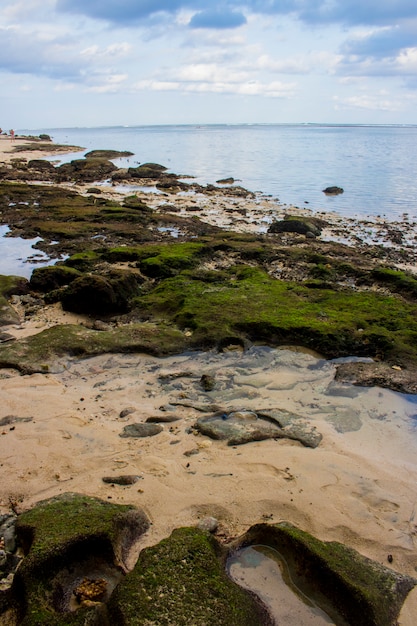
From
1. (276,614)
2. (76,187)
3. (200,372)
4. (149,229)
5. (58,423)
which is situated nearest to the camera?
(276,614)

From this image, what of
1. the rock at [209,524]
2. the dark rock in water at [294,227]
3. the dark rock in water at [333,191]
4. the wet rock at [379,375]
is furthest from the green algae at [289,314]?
the dark rock in water at [333,191]

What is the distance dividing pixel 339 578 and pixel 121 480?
224 centimetres

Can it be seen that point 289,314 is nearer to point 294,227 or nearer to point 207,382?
point 207,382

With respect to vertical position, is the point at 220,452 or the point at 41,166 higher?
the point at 41,166

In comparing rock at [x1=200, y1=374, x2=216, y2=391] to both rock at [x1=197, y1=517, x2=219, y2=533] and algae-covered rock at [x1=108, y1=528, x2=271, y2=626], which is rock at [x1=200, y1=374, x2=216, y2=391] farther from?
algae-covered rock at [x1=108, y1=528, x2=271, y2=626]

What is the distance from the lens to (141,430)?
570cm

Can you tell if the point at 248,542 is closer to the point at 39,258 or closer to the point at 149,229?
the point at 39,258

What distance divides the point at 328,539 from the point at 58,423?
3389 mm

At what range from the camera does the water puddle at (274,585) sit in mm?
3291

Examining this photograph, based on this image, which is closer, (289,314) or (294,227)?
(289,314)

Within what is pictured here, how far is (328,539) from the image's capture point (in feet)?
13.5

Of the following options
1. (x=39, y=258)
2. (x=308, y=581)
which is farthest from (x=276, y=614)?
(x=39, y=258)

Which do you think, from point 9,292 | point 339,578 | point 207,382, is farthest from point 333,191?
point 339,578

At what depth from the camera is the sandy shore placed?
4.35 meters
